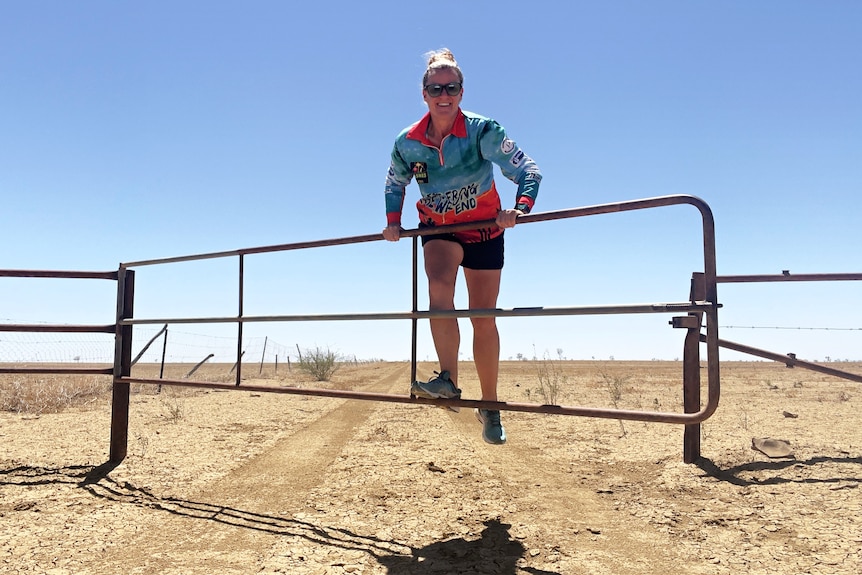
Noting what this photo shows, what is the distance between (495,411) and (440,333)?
1.68 ft

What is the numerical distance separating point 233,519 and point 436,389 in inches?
57.7

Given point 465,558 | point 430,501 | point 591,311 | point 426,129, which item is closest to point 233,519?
point 430,501

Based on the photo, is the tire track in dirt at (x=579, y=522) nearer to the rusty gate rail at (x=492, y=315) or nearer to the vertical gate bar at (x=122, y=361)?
the rusty gate rail at (x=492, y=315)

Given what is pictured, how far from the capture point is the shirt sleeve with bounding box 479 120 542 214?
110 inches

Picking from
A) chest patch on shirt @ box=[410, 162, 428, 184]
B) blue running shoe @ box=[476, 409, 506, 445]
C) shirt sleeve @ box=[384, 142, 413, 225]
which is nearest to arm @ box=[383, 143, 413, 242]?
shirt sleeve @ box=[384, 142, 413, 225]

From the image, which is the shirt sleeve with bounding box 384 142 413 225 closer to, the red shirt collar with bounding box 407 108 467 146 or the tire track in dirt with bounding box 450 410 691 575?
the red shirt collar with bounding box 407 108 467 146

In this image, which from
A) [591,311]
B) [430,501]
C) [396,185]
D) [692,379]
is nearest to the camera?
[591,311]

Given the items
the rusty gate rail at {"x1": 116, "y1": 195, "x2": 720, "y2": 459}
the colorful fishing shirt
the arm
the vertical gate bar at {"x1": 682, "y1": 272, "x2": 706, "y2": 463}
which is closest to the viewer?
the rusty gate rail at {"x1": 116, "y1": 195, "x2": 720, "y2": 459}

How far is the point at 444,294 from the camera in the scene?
9.56 ft

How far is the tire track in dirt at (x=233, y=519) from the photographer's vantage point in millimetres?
2572

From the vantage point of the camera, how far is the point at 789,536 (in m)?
2.81

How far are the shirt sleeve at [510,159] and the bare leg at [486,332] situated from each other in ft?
1.77

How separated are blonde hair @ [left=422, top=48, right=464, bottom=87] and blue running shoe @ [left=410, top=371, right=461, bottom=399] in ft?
5.06

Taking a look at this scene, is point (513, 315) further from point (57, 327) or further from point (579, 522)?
point (57, 327)
